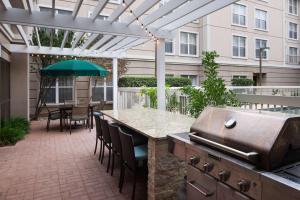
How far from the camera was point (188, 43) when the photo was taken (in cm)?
1540

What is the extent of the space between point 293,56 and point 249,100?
1905cm

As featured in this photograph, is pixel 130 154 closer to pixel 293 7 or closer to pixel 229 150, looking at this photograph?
pixel 229 150

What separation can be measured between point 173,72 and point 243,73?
5.90 meters

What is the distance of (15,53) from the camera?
824 cm

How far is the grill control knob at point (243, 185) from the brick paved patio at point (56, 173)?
1.89m

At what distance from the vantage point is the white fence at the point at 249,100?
12.3ft

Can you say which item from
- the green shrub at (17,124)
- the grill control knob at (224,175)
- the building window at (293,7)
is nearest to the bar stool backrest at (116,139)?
the grill control knob at (224,175)

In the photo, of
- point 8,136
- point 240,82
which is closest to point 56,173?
point 8,136

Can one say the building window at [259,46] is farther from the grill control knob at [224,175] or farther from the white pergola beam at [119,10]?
the grill control knob at [224,175]

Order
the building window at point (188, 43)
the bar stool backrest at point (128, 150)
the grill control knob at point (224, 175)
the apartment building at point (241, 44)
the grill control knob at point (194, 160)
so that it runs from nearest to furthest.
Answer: the grill control knob at point (224, 175) → the grill control knob at point (194, 160) → the bar stool backrest at point (128, 150) → the apartment building at point (241, 44) → the building window at point (188, 43)

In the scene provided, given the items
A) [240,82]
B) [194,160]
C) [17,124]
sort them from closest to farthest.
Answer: [194,160], [17,124], [240,82]

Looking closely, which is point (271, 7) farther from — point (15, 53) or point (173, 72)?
point (15, 53)

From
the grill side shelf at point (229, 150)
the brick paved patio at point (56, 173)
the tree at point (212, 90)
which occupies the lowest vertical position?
the brick paved patio at point (56, 173)

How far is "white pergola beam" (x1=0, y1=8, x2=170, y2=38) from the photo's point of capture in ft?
13.2
